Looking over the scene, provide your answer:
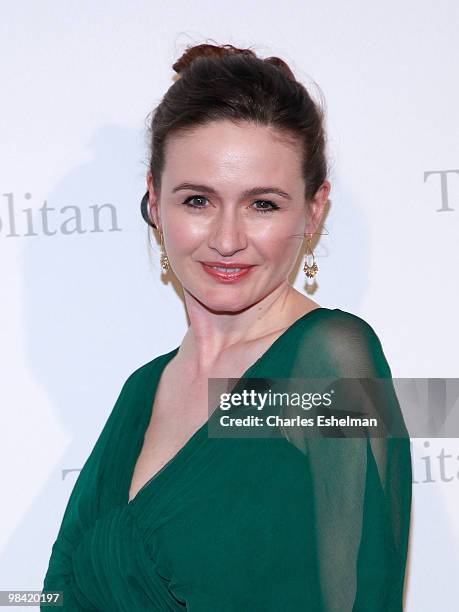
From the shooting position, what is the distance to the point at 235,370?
4.23 feet

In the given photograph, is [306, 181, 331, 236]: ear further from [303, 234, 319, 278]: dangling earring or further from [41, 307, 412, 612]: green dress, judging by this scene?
[41, 307, 412, 612]: green dress

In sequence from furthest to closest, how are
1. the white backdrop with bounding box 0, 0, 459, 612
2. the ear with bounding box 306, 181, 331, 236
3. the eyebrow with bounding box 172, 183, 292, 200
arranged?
the white backdrop with bounding box 0, 0, 459, 612
the ear with bounding box 306, 181, 331, 236
the eyebrow with bounding box 172, 183, 292, 200

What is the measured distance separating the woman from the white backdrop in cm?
22

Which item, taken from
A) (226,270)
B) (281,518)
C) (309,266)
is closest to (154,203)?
(226,270)

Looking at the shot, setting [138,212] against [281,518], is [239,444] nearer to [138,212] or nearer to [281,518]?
[281,518]

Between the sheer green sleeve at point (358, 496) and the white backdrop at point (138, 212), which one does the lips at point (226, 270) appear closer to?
the sheer green sleeve at point (358, 496)

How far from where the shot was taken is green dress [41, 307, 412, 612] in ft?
3.60

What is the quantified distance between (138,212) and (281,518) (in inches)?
27.7

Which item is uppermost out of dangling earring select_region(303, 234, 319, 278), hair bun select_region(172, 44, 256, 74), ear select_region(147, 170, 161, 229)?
hair bun select_region(172, 44, 256, 74)

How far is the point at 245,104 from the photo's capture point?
121 centimetres

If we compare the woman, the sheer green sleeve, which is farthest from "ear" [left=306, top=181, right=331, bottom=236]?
the sheer green sleeve

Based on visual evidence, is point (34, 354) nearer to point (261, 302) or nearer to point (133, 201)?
point (133, 201)

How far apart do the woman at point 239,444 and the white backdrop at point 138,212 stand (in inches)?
8.6

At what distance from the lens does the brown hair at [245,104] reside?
1.22m
